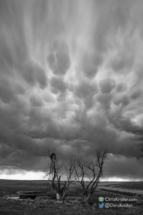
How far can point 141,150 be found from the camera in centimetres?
3247

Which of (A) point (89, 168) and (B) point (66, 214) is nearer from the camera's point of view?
(B) point (66, 214)

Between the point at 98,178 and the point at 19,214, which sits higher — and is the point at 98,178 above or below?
above

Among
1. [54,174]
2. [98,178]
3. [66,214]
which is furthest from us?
[54,174]

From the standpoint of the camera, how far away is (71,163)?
40.4 meters

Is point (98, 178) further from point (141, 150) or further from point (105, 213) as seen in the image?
point (105, 213)

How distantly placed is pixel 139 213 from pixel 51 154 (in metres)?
21.4

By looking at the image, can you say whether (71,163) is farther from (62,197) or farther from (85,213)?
(85,213)

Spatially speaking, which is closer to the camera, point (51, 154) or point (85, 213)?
point (85, 213)

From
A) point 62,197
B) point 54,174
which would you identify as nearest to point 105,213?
point 62,197

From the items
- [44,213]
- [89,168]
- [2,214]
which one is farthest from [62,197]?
[2,214]

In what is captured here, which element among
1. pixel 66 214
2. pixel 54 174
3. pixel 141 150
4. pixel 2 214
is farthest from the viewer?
pixel 54 174

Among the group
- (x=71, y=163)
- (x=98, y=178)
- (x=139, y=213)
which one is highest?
(x=71, y=163)

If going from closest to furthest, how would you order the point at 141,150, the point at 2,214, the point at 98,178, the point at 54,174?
the point at 2,214
the point at 141,150
the point at 98,178
the point at 54,174

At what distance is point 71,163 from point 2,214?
20.8 metres
